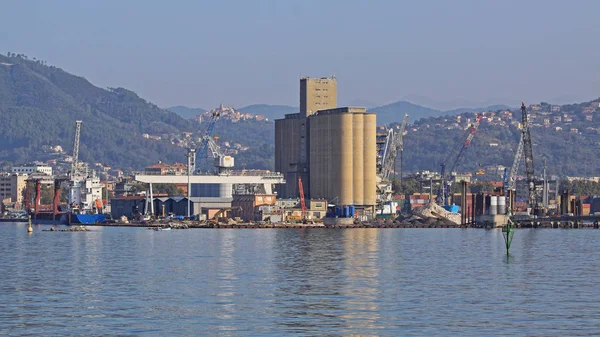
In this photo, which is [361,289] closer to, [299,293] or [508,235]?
[299,293]

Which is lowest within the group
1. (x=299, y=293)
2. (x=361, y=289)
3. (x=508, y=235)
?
(x=299, y=293)

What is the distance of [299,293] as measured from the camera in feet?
208

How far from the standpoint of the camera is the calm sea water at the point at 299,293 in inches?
1973

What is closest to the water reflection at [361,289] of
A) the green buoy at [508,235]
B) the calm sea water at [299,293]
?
the calm sea water at [299,293]

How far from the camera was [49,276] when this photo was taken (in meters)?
75.2

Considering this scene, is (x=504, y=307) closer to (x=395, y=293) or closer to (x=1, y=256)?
Answer: (x=395, y=293)

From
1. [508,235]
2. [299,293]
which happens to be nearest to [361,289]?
[299,293]

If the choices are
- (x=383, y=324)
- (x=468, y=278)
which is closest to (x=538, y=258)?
(x=468, y=278)

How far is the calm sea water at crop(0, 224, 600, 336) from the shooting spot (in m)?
50.1

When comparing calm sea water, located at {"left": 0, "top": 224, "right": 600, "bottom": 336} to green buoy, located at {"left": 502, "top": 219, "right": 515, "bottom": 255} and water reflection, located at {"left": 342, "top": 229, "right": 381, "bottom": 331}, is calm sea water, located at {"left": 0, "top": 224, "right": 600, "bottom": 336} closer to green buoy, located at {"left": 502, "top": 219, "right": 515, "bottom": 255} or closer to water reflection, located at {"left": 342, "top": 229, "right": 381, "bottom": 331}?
water reflection, located at {"left": 342, "top": 229, "right": 381, "bottom": 331}

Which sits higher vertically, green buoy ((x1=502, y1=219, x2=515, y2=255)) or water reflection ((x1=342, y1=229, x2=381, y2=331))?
green buoy ((x1=502, y1=219, x2=515, y2=255))

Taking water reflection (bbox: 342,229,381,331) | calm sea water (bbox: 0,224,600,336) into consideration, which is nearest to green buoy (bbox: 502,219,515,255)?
calm sea water (bbox: 0,224,600,336)

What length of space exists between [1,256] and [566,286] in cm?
5029

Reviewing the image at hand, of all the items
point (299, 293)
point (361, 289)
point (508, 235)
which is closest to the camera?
point (299, 293)
